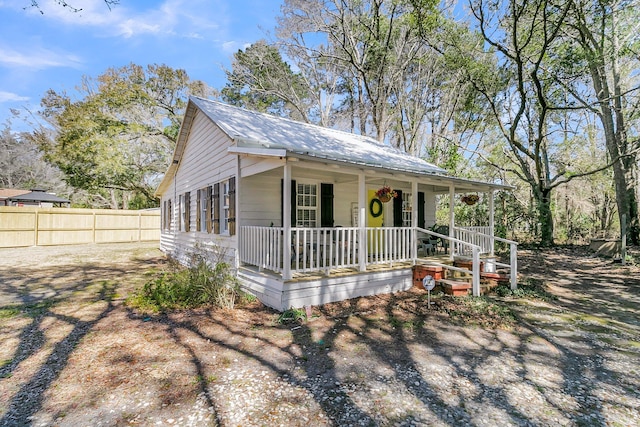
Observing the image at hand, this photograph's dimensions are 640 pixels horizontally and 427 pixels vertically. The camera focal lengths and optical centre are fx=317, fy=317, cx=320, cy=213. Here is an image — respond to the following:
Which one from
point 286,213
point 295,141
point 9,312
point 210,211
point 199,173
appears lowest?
point 9,312

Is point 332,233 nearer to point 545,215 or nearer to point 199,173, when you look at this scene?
point 199,173

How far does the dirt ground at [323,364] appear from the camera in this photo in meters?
2.81

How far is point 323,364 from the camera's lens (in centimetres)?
377

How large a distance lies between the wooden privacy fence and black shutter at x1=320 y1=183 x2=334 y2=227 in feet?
49.0

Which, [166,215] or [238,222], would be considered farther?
[166,215]

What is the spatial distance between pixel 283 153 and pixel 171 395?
3608 millimetres

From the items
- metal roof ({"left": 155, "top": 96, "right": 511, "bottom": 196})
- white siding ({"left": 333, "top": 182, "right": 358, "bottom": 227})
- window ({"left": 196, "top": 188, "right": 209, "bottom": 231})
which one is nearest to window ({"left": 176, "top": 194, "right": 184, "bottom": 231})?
metal roof ({"left": 155, "top": 96, "right": 511, "bottom": 196})

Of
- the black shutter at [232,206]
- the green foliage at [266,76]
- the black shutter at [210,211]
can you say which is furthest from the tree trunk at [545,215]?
the black shutter at [210,211]

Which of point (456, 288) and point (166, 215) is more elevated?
point (166, 215)

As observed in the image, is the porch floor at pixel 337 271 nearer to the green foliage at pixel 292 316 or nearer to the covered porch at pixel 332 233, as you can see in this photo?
the covered porch at pixel 332 233

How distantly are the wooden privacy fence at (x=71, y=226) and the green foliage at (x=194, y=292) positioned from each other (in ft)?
43.5

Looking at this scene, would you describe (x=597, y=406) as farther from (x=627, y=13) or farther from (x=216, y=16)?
(x=627, y=13)

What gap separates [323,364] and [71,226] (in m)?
18.1

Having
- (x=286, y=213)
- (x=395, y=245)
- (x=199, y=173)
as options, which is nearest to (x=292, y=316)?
(x=286, y=213)
